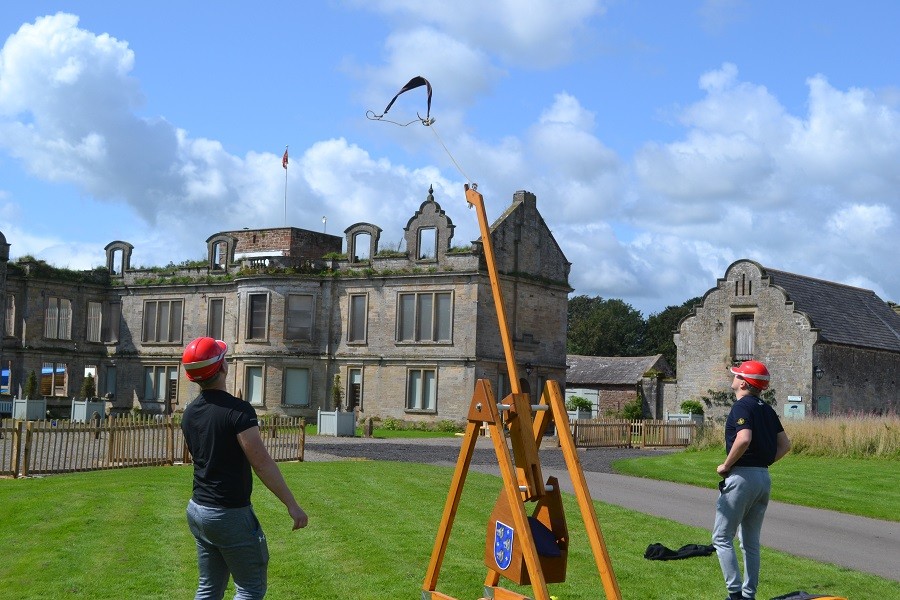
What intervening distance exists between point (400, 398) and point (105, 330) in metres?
18.9

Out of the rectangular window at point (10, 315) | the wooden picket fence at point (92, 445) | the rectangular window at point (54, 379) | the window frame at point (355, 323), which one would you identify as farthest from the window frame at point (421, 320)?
the wooden picket fence at point (92, 445)

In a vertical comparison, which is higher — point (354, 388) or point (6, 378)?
point (354, 388)

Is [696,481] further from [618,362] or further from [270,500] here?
[618,362]

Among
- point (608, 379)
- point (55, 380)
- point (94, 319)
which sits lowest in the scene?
point (55, 380)

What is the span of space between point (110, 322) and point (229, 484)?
5324 cm

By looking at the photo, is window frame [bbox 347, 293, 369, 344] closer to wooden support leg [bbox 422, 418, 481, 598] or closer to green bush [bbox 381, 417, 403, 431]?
green bush [bbox 381, 417, 403, 431]

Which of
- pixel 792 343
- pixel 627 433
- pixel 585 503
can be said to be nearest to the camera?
pixel 585 503

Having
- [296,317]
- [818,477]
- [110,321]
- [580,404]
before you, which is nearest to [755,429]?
[818,477]

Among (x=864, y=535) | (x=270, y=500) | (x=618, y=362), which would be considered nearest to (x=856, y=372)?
(x=618, y=362)

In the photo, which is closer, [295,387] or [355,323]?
[355,323]

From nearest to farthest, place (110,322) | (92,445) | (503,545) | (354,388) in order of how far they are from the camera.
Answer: (503,545)
(92,445)
(354,388)
(110,322)

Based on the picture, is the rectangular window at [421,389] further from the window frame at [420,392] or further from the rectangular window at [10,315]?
the rectangular window at [10,315]

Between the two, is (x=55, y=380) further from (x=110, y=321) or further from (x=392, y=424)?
(x=392, y=424)

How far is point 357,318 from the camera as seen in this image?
4944cm
